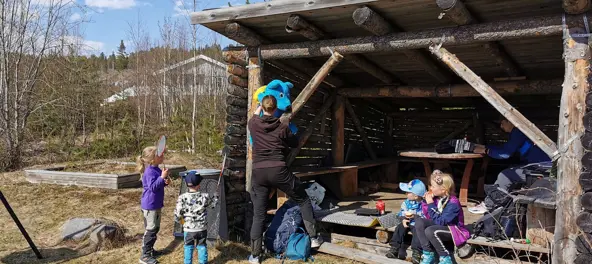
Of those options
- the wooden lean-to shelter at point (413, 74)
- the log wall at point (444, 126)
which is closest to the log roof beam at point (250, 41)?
the wooden lean-to shelter at point (413, 74)

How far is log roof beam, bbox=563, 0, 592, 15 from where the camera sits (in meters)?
3.73

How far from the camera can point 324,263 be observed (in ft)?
16.8

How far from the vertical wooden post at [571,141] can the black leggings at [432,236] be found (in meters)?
0.97

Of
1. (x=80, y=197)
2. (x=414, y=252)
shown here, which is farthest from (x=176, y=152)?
(x=414, y=252)

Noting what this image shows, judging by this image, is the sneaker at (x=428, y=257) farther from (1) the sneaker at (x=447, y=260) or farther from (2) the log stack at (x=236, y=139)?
(2) the log stack at (x=236, y=139)

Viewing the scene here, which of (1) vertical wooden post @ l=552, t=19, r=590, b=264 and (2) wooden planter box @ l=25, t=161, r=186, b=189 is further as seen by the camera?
(2) wooden planter box @ l=25, t=161, r=186, b=189

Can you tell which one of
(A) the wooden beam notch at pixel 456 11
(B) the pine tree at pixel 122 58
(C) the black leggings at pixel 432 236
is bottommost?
(C) the black leggings at pixel 432 236

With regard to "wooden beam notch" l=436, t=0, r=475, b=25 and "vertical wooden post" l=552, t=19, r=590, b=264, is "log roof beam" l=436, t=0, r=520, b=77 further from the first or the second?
"vertical wooden post" l=552, t=19, r=590, b=264

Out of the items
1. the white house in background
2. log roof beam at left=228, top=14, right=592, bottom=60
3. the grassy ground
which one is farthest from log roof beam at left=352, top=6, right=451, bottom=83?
the white house in background

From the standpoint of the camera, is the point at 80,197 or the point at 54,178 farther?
the point at 54,178

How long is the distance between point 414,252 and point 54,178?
7.74 m

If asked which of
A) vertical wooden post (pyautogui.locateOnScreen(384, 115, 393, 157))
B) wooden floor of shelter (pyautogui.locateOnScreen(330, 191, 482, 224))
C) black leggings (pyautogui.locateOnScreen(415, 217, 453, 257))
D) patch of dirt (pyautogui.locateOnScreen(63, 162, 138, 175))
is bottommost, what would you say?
wooden floor of shelter (pyautogui.locateOnScreen(330, 191, 482, 224))

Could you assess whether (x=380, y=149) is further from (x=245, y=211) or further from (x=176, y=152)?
(x=176, y=152)

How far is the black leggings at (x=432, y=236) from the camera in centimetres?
435
